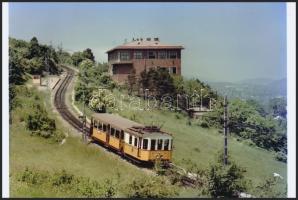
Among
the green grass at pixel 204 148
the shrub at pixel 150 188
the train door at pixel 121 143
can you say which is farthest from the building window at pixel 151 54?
the shrub at pixel 150 188

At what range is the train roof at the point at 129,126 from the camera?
10883 mm

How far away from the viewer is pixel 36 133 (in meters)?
11.2

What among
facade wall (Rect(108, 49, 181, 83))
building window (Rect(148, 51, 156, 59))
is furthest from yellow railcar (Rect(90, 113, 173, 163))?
building window (Rect(148, 51, 156, 59))

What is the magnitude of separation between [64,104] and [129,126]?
4.49 feet

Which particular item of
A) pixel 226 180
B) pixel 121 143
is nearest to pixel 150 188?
pixel 121 143

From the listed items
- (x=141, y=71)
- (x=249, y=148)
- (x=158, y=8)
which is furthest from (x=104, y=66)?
(x=249, y=148)

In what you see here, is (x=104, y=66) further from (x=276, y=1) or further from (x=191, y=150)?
(x=276, y=1)

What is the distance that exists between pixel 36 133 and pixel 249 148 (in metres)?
4.03

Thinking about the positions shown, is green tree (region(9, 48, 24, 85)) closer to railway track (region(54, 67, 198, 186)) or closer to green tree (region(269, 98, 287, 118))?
railway track (region(54, 67, 198, 186))

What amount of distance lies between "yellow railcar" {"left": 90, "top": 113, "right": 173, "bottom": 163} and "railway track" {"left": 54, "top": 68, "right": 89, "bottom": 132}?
1.10ft

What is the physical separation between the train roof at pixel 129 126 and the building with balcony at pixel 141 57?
72cm

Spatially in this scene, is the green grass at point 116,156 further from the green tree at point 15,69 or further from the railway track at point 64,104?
the green tree at point 15,69

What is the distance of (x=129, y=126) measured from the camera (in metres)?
11.1

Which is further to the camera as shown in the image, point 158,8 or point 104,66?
point 104,66
